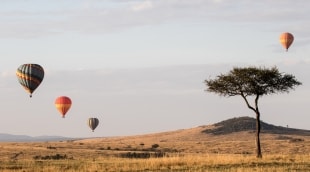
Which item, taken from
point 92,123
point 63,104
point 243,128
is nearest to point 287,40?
point 63,104

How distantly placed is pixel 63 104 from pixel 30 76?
16.9 metres

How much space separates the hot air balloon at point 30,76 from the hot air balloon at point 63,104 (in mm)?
14518

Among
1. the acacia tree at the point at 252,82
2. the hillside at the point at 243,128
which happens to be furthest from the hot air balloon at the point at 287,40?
the hillside at the point at 243,128

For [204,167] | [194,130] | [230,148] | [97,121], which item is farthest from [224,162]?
[194,130]

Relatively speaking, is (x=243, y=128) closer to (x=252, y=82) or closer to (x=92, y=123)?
(x=92, y=123)

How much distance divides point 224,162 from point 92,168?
31.5 feet

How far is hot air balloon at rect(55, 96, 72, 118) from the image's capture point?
327 feet

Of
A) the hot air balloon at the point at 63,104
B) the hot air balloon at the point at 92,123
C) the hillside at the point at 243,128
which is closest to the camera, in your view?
the hot air balloon at the point at 63,104

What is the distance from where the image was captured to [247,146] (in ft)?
329

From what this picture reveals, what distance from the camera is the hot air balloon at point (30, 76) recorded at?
8356 centimetres

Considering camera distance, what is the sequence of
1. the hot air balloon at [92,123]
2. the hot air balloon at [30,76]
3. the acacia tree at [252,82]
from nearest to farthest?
the acacia tree at [252,82] < the hot air balloon at [30,76] < the hot air balloon at [92,123]

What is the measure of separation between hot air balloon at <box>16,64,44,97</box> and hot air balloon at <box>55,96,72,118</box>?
1452cm

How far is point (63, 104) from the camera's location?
9994cm

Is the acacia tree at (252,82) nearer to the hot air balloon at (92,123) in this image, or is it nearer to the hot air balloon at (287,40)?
the hot air balloon at (287,40)
